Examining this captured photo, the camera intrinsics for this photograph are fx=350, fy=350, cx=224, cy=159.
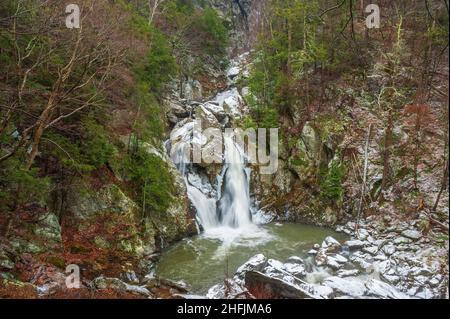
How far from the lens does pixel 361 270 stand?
34.6ft

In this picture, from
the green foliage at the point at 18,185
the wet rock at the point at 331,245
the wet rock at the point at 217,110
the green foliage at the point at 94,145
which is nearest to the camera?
the green foliage at the point at 18,185

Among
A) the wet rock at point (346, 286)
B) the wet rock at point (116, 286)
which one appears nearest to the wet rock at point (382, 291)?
the wet rock at point (346, 286)

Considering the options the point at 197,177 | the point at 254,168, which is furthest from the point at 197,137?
the point at 254,168

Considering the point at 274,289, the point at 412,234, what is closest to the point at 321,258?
the point at 412,234

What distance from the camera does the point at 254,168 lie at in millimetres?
17297

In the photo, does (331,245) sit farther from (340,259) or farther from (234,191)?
(234,191)

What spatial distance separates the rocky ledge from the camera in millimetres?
8520

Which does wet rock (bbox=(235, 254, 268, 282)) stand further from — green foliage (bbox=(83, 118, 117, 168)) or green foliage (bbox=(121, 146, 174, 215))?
green foliage (bbox=(83, 118, 117, 168))

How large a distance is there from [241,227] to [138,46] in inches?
338

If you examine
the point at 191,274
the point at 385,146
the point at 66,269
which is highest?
the point at 385,146

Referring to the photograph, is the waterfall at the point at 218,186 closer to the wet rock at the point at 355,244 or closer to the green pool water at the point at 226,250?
the green pool water at the point at 226,250

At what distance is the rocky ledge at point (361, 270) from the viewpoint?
8.52m

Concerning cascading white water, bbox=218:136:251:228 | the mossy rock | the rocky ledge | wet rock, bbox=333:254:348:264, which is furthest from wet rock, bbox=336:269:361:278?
the mossy rock
